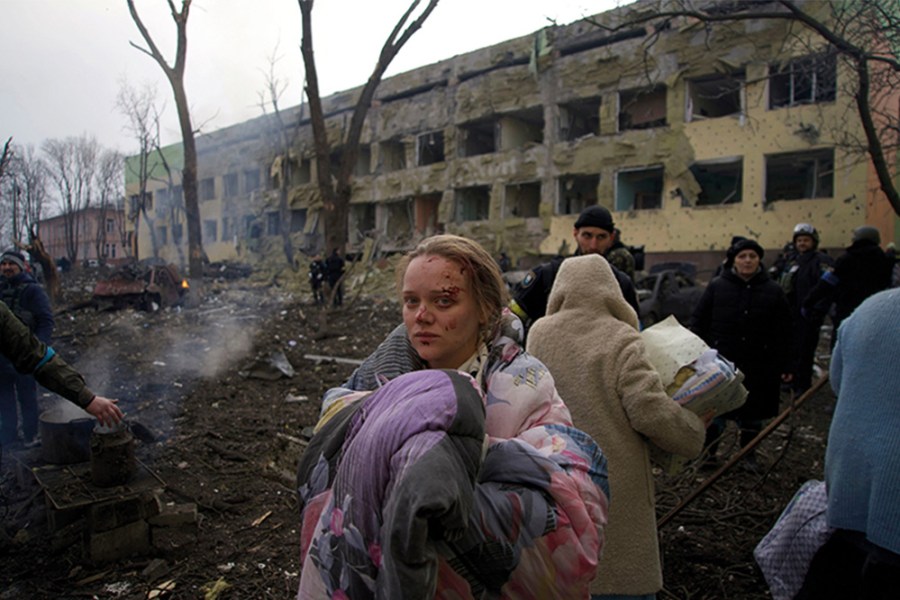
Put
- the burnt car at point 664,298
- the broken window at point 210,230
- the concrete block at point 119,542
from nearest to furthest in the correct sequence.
Result: 1. the concrete block at point 119,542
2. the burnt car at point 664,298
3. the broken window at point 210,230

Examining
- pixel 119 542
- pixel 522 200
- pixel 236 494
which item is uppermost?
pixel 522 200

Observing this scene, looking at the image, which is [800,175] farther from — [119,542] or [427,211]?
[119,542]

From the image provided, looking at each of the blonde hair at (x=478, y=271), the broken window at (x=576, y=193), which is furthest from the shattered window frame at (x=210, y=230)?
the blonde hair at (x=478, y=271)

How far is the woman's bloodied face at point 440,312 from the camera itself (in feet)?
4.57

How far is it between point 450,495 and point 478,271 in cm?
67

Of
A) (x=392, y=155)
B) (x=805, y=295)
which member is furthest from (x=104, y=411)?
(x=392, y=155)

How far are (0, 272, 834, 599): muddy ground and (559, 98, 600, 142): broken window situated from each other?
18515 mm

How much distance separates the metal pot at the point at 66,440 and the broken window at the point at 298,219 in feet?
108

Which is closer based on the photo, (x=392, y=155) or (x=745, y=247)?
(x=745, y=247)

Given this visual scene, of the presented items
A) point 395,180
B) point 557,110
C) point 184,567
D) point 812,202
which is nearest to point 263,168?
point 395,180

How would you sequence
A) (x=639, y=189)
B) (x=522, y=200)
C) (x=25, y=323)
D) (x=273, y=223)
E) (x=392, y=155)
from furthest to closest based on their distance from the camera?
(x=273, y=223) → (x=392, y=155) → (x=522, y=200) → (x=639, y=189) → (x=25, y=323)

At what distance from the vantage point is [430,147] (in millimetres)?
29938

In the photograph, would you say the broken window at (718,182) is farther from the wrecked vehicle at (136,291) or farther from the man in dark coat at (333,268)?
the wrecked vehicle at (136,291)

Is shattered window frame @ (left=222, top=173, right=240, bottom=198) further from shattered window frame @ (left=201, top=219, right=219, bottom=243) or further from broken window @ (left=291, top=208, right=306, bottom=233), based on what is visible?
broken window @ (left=291, top=208, right=306, bottom=233)
